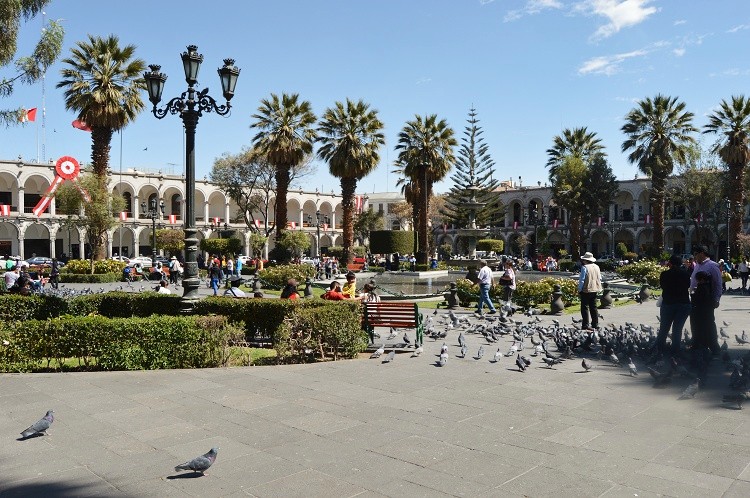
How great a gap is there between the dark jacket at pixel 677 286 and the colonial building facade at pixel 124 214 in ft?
109

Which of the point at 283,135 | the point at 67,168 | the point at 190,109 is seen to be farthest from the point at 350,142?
the point at 190,109

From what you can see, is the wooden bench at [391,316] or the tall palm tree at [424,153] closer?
the wooden bench at [391,316]

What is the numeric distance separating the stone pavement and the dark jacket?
3.50 feet

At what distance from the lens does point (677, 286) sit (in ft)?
27.3

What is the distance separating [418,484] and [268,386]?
3.22m

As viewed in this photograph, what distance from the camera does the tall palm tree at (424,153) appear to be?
40000 millimetres

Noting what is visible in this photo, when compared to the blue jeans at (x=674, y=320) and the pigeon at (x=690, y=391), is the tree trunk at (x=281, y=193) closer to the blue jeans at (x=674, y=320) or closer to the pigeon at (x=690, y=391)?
the blue jeans at (x=674, y=320)

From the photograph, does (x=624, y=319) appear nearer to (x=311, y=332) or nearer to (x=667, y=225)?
(x=311, y=332)

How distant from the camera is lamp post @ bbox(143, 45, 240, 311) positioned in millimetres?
9852

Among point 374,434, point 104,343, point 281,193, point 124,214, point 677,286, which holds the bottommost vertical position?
point 374,434

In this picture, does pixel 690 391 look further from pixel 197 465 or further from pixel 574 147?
pixel 574 147

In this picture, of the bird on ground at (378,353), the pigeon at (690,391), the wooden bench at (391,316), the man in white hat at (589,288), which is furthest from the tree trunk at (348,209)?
the pigeon at (690,391)

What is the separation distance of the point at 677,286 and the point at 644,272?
16.1 metres

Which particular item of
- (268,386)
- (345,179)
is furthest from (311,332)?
(345,179)
